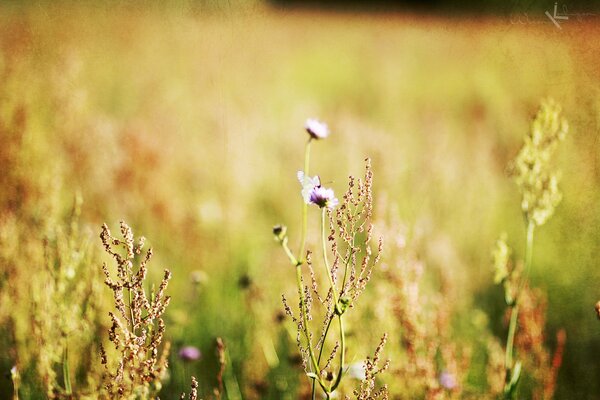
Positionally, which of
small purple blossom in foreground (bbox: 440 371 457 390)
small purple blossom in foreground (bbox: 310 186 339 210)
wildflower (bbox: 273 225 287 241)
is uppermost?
small purple blossom in foreground (bbox: 310 186 339 210)

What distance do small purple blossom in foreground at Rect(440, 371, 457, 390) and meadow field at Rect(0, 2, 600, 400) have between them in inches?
0.6

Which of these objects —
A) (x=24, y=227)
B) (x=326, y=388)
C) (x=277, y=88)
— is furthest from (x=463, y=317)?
(x=277, y=88)

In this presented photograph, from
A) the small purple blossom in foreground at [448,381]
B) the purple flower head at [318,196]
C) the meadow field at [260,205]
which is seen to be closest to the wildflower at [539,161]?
the meadow field at [260,205]

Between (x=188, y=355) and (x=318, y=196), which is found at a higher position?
(x=318, y=196)

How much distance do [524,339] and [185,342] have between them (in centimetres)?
143

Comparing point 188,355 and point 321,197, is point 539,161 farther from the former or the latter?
point 188,355

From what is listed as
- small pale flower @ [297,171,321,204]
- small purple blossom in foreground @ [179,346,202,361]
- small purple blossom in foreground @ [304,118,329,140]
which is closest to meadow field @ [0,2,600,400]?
small purple blossom in foreground @ [179,346,202,361]

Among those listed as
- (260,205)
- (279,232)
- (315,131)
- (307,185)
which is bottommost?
(279,232)

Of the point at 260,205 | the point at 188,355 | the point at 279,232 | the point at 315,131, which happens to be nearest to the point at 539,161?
the point at 315,131

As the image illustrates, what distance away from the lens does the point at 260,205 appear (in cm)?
373

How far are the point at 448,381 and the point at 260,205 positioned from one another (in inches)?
86.2

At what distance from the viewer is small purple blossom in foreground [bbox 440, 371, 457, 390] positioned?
1.73 metres

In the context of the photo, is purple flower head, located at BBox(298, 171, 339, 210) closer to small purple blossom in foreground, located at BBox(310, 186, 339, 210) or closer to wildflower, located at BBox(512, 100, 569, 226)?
small purple blossom in foreground, located at BBox(310, 186, 339, 210)

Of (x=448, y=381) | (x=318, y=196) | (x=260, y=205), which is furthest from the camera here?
(x=260, y=205)
